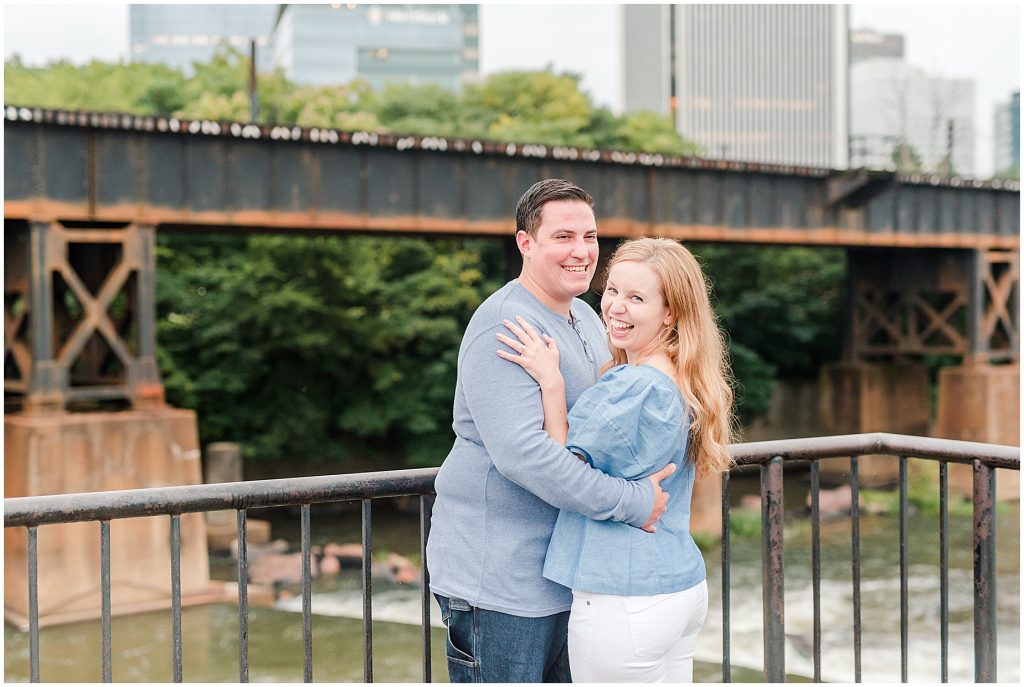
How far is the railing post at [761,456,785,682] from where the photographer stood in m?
4.40

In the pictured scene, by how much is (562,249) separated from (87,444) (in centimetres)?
1533

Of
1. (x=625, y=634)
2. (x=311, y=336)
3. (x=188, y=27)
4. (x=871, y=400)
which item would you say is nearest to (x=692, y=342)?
(x=625, y=634)

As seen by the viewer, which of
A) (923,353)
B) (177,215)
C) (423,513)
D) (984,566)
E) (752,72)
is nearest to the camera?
(423,513)

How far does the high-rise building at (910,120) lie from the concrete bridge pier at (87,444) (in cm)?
1763

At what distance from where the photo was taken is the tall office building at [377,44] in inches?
5330

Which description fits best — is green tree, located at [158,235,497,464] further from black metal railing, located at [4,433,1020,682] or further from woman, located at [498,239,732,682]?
woman, located at [498,239,732,682]

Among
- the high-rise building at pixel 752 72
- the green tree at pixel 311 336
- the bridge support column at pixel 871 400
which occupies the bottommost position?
the bridge support column at pixel 871 400

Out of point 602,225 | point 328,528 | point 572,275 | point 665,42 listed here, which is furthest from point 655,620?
point 665,42

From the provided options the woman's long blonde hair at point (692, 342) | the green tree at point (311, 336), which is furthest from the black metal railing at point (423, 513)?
the green tree at point (311, 336)

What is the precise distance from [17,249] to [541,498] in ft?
57.8

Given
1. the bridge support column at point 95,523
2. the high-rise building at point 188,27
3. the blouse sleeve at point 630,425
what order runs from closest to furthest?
the blouse sleeve at point 630,425 < the bridge support column at point 95,523 < the high-rise building at point 188,27

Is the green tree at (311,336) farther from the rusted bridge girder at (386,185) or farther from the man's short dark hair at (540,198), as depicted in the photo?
the man's short dark hair at (540,198)

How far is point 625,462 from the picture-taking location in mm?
3020

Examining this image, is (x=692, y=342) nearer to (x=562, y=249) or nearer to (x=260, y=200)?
(x=562, y=249)
